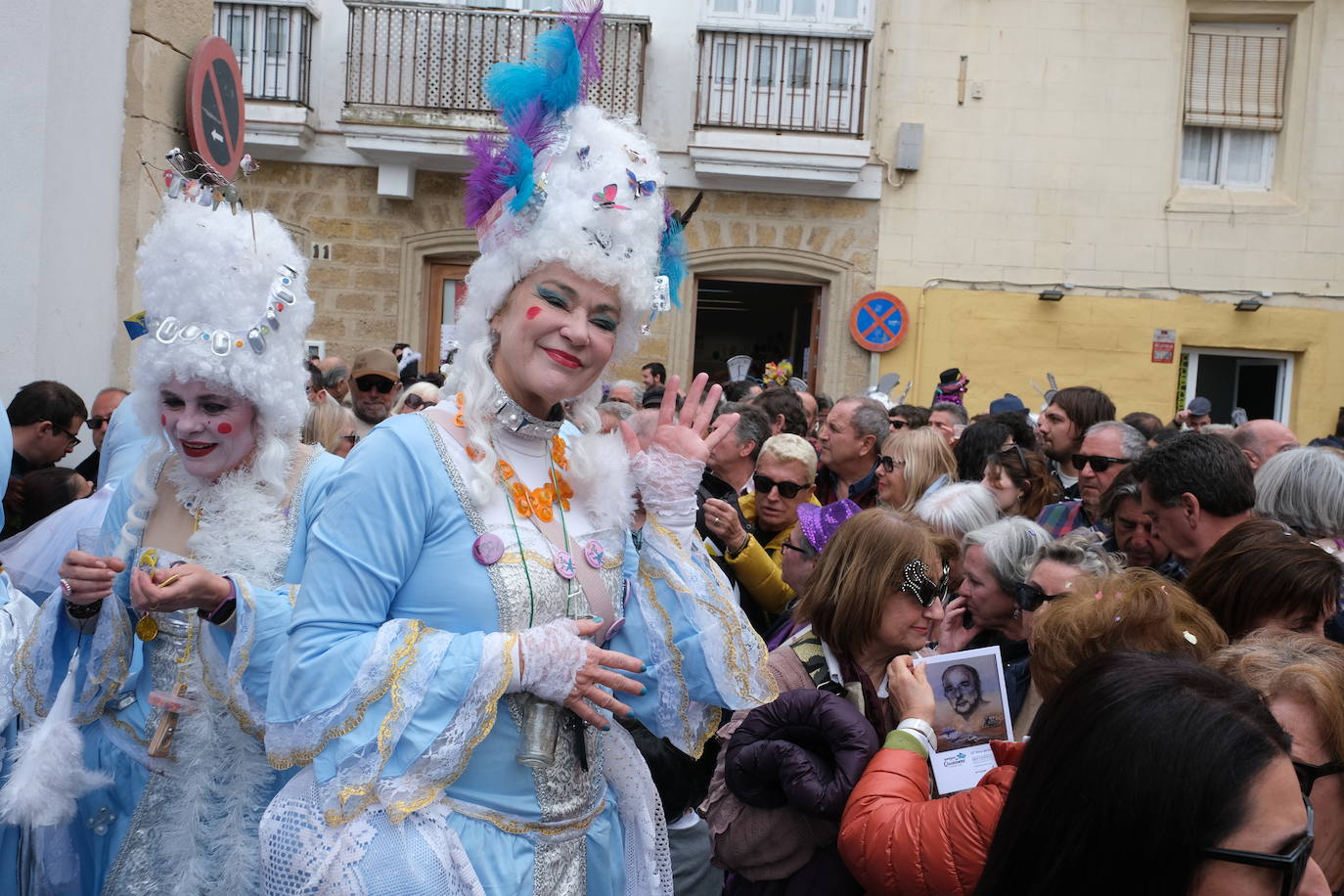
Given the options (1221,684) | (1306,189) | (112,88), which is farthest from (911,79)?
(1221,684)

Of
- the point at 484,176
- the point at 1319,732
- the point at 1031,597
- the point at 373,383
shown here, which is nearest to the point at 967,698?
the point at 1031,597

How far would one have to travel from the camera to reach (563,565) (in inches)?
88.1

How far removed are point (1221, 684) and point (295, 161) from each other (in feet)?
43.6

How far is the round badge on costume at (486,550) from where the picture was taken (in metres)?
2.13

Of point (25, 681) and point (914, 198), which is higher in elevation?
point (914, 198)

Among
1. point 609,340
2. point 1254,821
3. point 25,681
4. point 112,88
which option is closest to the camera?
point 1254,821

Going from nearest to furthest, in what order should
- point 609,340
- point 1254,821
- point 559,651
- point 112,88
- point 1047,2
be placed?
point 1254,821
point 559,651
point 609,340
point 112,88
point 1047,2

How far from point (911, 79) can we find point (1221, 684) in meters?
12.7

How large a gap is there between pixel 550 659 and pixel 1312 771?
4.30ft

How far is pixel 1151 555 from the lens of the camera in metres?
3.88

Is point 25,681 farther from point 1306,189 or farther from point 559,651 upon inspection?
point 1306,189

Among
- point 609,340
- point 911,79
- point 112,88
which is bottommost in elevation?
point 609,340

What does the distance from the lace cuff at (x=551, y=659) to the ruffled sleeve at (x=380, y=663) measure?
3 centimetres

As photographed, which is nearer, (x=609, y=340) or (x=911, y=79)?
(x=609, y=340)
